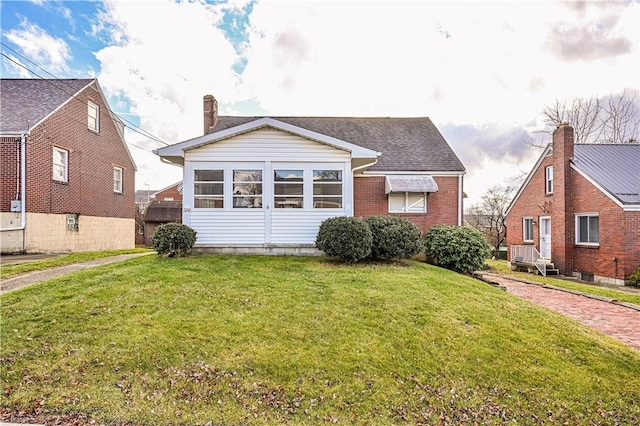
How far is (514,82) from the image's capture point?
15844 mm

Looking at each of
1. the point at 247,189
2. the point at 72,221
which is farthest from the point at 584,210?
the point at 72,221

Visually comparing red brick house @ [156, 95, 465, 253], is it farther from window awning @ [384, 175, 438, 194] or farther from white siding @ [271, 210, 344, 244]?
window awning @ [384, 175, 438, 194]

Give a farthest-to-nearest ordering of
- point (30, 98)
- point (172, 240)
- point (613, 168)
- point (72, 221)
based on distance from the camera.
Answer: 1. point (613, 168)
2. point (72, 221)
3. point (30, 98)
4. point (172, 240)

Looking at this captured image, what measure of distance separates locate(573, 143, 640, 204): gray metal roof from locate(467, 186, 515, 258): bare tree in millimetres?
10620

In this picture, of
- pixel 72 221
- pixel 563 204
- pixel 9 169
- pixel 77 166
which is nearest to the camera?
pixel 9 169

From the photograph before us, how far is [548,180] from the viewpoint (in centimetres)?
1880

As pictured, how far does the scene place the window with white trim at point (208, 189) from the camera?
1134cm

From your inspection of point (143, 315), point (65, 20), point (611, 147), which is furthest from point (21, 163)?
point (611, 147)

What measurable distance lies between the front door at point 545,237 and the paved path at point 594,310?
8137 mm

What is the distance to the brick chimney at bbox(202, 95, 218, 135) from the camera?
720 inches

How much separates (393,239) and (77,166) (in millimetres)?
16210

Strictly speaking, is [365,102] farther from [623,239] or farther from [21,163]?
[21,163]

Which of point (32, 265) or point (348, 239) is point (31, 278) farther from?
point (348, 239)

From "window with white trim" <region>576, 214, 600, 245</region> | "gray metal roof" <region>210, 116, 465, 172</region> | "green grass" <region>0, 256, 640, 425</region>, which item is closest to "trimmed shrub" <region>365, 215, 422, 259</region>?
"green grass" <region>0, 256, 640, 425</region>
